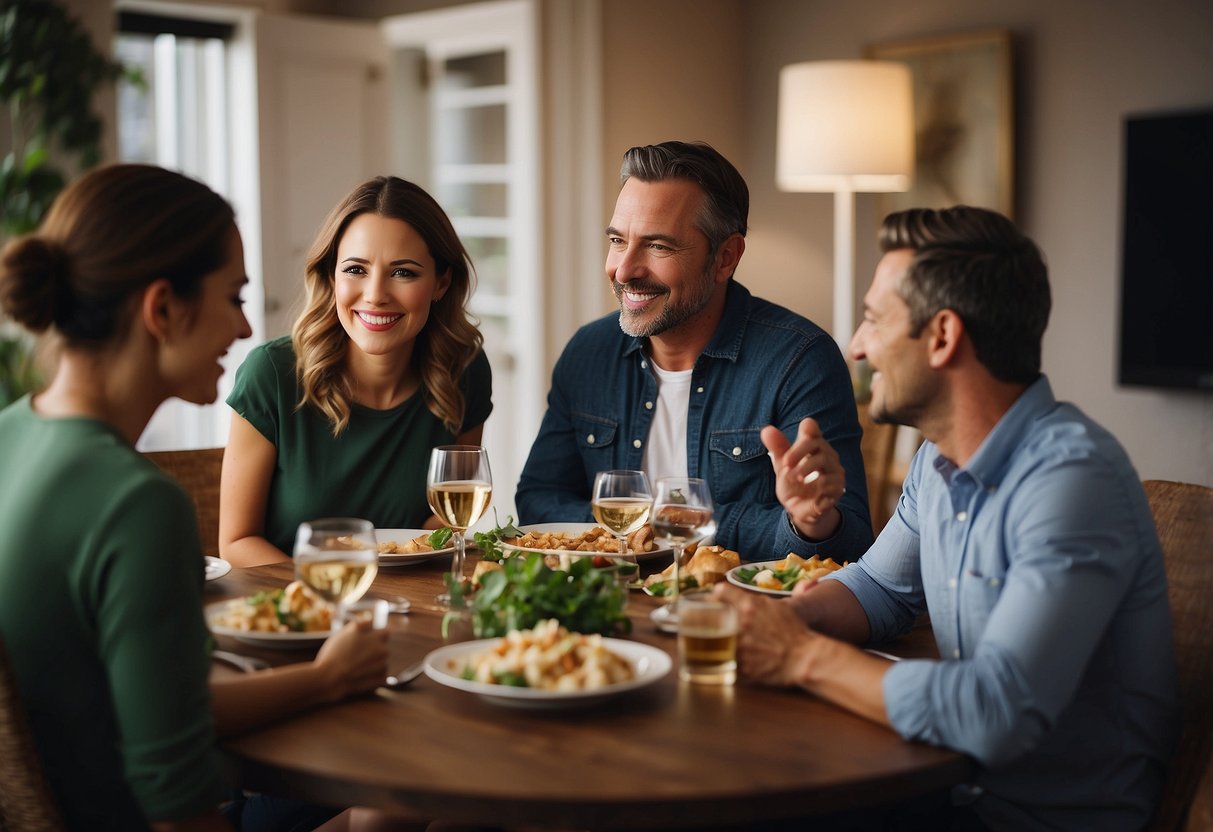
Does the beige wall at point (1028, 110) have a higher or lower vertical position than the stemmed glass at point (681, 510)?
higher

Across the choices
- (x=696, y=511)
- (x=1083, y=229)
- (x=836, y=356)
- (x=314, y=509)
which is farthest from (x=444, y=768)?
(x=1083, y=229)

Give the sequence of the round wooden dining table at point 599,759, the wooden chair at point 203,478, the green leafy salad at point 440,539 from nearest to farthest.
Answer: the round wooden dining table at point 599,759, the green leafy salad at point 440,539, the wooden chair at point 203,478

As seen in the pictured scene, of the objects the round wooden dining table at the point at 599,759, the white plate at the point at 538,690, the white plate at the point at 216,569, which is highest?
the white plate at the point at 538,690


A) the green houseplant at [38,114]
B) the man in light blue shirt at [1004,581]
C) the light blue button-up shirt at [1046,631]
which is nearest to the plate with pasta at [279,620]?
the man in light blue shirt at [1004,581]

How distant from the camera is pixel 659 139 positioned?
5652 mm

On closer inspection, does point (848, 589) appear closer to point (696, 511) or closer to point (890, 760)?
point (696, 511)

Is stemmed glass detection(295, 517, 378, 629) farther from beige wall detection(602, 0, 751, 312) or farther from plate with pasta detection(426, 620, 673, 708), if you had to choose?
beige wall detection(602, 0, 751, 312)

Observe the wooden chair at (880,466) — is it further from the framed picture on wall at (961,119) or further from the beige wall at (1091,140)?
the framed picture on wall at (961,119)

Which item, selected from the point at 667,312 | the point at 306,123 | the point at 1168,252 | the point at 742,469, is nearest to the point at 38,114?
the point at 306,123

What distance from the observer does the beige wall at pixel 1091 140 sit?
4.39m

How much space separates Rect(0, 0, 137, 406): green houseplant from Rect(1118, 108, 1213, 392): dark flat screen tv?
371 cm

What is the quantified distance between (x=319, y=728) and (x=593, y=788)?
13.5 inches

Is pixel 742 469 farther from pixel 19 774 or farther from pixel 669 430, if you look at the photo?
pixel 19 774

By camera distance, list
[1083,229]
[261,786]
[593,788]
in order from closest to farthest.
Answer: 1. [593,788]
2. [261,786]
3. [1083,229]
